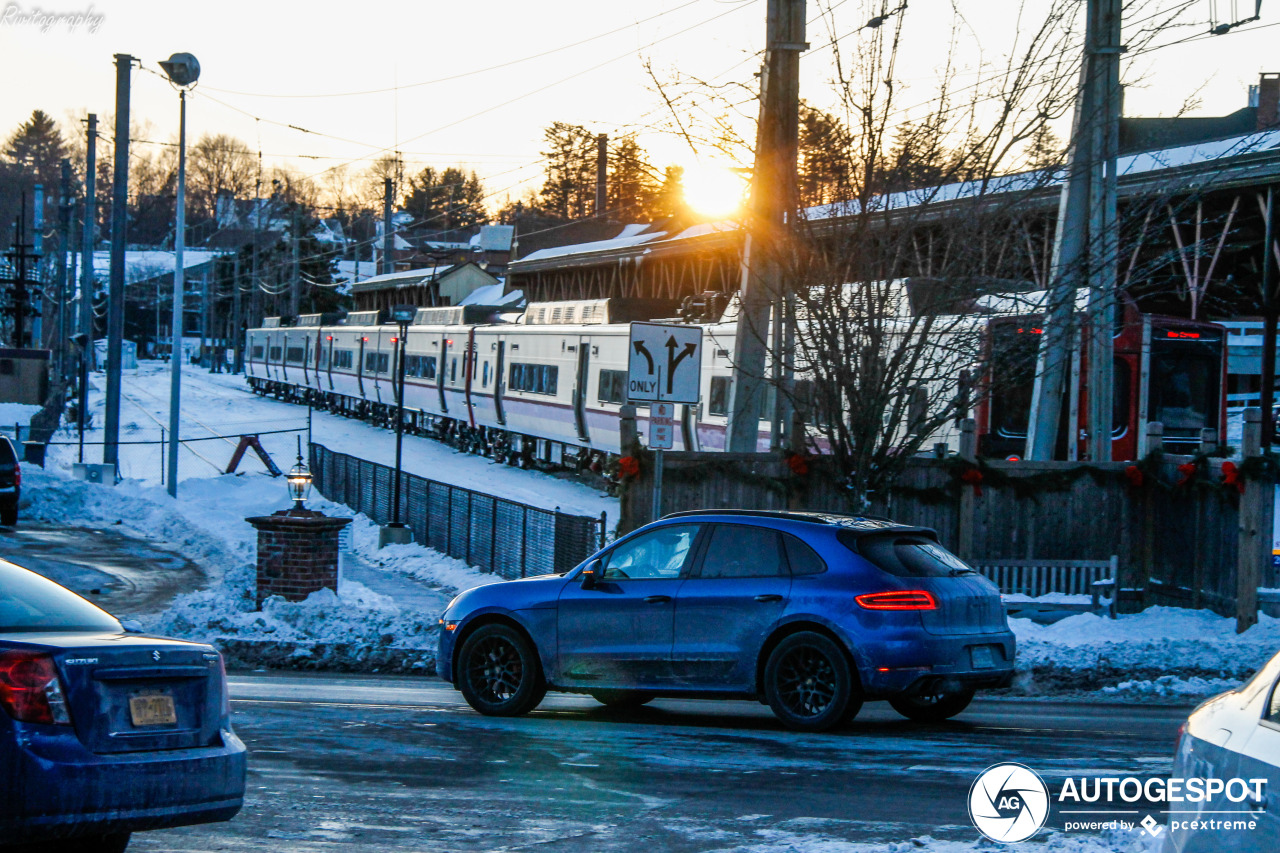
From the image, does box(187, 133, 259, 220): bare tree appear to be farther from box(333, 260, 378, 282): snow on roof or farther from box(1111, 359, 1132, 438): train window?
box(1111, 359, 1132, 438): train window

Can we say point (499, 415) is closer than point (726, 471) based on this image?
No

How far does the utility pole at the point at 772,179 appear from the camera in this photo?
577 inches

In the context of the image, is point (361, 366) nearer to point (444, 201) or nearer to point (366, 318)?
point (366, 318)

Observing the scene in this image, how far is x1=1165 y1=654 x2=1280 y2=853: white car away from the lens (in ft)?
12.7

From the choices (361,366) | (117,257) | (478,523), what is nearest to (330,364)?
(361,366)

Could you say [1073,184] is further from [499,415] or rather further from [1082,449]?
[499,415]

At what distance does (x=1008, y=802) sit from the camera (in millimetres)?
7547

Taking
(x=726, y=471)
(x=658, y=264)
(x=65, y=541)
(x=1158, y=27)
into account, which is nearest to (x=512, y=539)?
(x=726, y=471)

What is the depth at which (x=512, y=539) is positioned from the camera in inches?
793

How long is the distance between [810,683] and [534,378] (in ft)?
92.3

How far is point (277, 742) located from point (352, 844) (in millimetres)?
2851

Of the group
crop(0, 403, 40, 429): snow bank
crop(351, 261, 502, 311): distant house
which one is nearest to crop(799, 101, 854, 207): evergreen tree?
crop(0, 403, 40, 429): snow bank

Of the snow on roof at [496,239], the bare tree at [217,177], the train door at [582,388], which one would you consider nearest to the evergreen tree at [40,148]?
the bare tree at [217,177]

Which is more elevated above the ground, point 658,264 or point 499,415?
point 658,264
